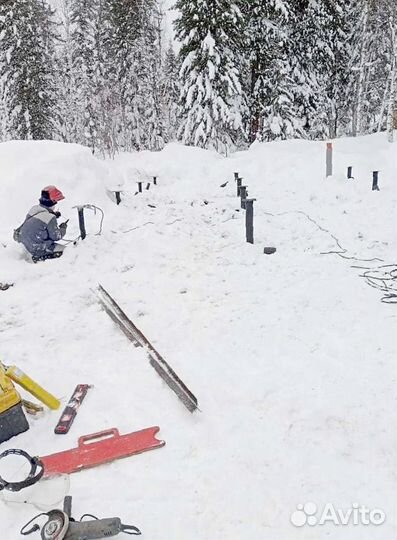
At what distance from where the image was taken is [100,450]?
11.0 feet

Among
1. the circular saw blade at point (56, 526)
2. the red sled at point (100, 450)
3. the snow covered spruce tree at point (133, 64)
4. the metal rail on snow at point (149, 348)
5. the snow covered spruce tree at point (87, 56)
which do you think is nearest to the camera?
the circular saw blade at point (56, 526)

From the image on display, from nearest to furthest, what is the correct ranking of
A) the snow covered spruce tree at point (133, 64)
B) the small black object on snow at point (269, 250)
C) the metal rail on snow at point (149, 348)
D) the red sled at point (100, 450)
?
the red sled at point (100, 450)
the metal rail on snow at point (149, 348)
the small black object on snow at point (269, 250)
the snow covered spruce tree at point (133, 64)

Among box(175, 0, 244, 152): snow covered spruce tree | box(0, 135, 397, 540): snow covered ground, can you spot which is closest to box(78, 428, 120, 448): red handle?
box(0, 135, 397, 540): snow covered ground

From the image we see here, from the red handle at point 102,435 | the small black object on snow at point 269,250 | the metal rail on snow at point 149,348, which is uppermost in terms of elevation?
the small black object on snow at point 269,250

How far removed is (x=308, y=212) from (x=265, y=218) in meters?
1.09

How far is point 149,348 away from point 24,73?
72.1ft

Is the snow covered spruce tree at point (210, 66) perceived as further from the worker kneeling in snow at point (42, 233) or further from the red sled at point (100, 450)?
the red sled at point (100, 450)

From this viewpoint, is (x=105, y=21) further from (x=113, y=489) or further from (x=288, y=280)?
(x=113, y=489)

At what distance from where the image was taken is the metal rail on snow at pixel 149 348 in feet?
12.8

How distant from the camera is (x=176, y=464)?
321 cm

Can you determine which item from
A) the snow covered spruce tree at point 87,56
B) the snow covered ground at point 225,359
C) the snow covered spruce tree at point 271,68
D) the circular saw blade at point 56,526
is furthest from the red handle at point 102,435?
the snow covered spruce tree at point 87,56

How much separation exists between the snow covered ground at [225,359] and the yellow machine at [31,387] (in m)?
0.13

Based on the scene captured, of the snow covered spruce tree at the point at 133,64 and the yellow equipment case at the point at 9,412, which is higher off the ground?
the snow covered spruce tree at the point at 133,64

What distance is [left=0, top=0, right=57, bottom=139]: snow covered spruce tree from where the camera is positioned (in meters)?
21.5
